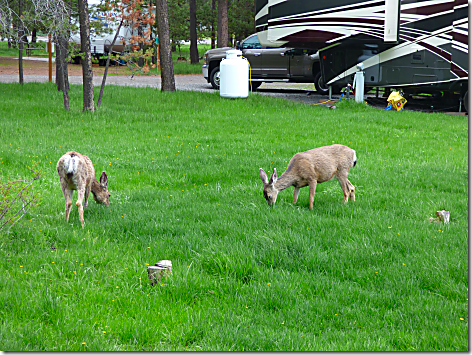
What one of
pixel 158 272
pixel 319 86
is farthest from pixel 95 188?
pixel 319 86

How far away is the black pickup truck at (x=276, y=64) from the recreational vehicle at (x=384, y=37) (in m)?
3.36

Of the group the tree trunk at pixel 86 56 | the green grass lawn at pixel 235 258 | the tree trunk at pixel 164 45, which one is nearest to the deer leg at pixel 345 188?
the green grass lawn at pixel 235 258

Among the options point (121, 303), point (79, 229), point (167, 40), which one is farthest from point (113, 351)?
point (167, 40)

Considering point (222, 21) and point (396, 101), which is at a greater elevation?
point (222, 21)

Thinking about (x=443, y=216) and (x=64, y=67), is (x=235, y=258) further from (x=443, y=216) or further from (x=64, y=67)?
(x=64, y=67)

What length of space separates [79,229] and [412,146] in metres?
7.76

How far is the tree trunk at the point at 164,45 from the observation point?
59.4ft

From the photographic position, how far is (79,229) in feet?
18.4

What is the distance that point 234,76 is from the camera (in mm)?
17109

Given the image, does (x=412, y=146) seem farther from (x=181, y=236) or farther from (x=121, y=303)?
(x=121, y=303)

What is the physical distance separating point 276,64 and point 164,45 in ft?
18.0

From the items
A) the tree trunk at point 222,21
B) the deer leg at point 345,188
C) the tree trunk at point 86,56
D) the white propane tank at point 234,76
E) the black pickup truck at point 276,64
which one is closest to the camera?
the deer leg at point 345,188

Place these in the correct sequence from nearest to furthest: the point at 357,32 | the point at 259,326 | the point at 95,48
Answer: the point at 259,326, the point at 357,32, the point at 95,48

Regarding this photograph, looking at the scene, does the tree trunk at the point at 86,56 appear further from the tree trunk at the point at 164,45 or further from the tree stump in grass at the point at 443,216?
the tree stump in grass at the point at 443,216
